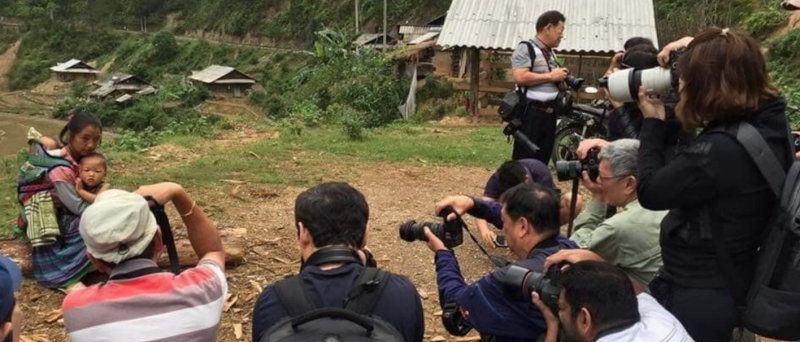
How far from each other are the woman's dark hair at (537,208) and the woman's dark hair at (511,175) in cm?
166

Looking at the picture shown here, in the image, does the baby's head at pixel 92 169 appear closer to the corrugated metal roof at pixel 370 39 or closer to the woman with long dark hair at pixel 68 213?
the woman with long dark hair at pixel 68 213

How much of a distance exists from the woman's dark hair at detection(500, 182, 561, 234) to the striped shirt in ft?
3.97

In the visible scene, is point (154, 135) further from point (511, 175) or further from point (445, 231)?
point (445, 231)

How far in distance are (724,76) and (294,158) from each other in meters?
7.46

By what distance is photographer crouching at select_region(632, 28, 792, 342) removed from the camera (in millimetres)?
2195

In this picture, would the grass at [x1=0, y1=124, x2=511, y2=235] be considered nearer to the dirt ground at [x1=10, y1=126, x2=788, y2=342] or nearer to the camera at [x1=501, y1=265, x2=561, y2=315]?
the dirt ground at [x1=10, y1=126, x2=788, y2=342]

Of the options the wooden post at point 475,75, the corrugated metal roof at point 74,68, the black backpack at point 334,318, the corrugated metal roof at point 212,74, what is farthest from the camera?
the corrugated metal roof at point 74,68

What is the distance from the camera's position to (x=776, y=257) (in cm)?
217

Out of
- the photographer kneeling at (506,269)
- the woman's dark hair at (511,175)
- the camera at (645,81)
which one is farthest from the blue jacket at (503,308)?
the woman's dark hair at (511,175)

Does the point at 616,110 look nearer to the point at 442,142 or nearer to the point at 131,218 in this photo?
the point at 131,218

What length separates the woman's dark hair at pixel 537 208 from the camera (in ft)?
8.50

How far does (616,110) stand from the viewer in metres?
3.59

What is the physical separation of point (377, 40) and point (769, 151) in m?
42.3

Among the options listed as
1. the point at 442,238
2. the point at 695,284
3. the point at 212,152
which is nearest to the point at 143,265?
the point at 442,238
